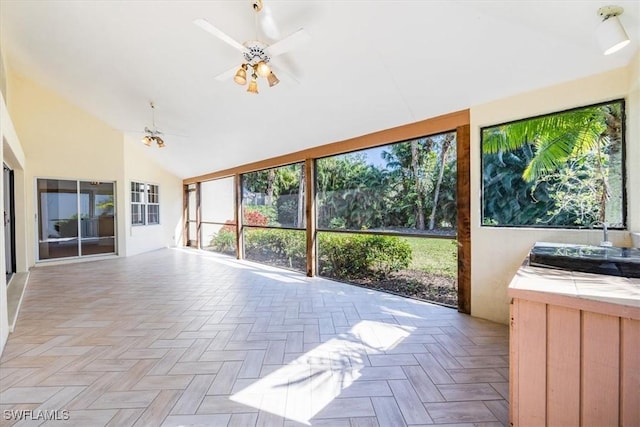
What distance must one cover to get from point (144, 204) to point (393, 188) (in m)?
7.57

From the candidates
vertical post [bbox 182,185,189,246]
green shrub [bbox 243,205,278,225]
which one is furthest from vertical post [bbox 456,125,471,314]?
vertical post [bbox 182,185,189,246]

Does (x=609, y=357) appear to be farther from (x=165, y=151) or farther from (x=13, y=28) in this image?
(x=165, y=151)

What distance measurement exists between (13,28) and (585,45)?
7248 millimetres

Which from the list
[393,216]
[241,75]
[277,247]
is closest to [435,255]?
[393,216]

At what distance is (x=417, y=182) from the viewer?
423cm

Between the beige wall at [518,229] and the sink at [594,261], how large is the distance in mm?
737

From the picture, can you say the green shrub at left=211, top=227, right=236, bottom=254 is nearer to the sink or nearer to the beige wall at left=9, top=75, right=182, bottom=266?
the beige wall at left=9, top=75, right=182, bottom=266

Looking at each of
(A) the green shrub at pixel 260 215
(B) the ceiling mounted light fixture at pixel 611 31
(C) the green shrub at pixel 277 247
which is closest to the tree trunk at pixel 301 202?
(C) the green shrub at pixel 277 247

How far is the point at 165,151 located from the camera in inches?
301

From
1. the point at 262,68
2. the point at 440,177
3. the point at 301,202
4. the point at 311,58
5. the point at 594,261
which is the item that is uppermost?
the point at 311,58

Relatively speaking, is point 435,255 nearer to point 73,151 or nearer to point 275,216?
point 275,216

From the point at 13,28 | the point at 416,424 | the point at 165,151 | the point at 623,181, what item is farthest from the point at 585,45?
the point at 165,151

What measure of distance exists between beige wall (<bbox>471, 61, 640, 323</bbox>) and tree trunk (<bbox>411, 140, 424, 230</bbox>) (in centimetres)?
88

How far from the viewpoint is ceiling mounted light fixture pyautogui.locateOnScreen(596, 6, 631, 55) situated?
180 cm
